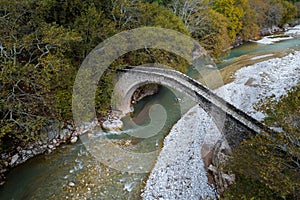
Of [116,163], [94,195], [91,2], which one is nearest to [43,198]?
[94,195]

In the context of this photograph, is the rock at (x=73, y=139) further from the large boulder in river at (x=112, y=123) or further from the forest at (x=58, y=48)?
the large boulder in river at (x=112, y=123)

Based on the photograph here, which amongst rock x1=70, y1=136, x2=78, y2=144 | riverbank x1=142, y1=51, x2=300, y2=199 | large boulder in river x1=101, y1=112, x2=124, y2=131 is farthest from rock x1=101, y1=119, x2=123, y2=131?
riverbank x1=142, y1=51, x2=300, y2=199

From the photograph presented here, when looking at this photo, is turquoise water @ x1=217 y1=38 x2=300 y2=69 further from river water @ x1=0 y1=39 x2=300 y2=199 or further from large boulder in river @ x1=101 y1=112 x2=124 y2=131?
river water @ x1=0 y1=39 x2=300 y2=199

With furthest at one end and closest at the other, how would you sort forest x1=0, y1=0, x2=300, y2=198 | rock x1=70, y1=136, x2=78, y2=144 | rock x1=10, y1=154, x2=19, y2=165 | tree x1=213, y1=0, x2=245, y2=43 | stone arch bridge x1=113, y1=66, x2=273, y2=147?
tree x1=213, y1=0, x2=245, y2=43, rock x1=70, y1=136, x2=78, y2=144, rock x1=10, y1=154, x2=19, y2=165, forest x1=0, y1=0, x2=300, y2=198, stone arch bridge x1=113, y1=66, x2=273, y2=147

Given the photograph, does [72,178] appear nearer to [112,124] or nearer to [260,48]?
[112,124]

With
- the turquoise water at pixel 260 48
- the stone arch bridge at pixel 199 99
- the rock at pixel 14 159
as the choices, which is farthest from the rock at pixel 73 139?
the turquoise water at pixel 260 48

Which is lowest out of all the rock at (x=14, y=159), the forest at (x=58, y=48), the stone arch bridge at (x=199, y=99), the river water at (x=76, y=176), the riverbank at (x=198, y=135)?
the riverbank at (x=198, y=135)
